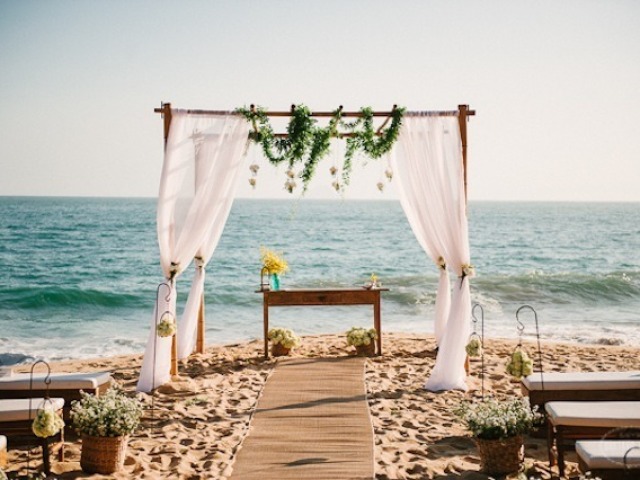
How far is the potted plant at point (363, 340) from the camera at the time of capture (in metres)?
8.77

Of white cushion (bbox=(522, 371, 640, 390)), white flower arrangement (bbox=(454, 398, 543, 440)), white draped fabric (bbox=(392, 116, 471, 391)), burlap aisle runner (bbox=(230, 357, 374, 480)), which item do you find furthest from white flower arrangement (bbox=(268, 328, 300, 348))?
white flower arrangement (bbox=(454, 398, 543, 440))

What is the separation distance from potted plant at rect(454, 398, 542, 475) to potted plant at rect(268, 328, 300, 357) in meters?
4.28

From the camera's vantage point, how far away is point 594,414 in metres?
4.73

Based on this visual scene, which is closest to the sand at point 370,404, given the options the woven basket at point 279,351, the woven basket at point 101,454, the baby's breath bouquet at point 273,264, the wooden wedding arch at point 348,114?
the woven basket at point 101,454

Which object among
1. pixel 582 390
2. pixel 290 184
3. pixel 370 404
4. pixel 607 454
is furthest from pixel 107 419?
pixel 582 390

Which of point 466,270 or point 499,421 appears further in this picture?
point 466,270

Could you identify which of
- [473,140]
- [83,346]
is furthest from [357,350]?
[473,140]

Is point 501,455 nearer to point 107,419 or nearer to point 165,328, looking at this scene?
point 107,419

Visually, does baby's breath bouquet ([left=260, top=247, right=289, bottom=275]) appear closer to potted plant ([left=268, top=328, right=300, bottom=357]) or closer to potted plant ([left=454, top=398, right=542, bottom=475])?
potted plant ([left=268, top=328, right=300, bottom=357])

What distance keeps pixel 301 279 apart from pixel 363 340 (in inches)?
580

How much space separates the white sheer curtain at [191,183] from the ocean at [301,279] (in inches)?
38.9

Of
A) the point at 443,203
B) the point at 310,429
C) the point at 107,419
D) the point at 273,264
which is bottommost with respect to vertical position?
the point at 310,429

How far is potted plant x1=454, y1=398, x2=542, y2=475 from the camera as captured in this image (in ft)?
15.5

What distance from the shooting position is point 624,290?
18.6 meters
